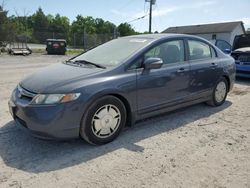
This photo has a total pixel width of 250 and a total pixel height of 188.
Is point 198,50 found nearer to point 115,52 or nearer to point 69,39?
point 115,52

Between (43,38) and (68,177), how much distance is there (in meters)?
33.5

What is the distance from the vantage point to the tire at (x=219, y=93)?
5820mm

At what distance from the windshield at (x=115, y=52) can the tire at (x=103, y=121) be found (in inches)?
26.4

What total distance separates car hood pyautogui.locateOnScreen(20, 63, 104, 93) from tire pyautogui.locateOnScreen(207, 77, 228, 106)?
2.88m

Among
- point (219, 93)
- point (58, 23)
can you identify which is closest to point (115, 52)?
point (219, 93)

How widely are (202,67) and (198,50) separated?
0.37 metres

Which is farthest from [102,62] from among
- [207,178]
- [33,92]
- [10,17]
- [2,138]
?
[10,17]

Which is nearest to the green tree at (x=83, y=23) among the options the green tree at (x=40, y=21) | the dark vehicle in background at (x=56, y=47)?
the green tree at (x=40, y=21)

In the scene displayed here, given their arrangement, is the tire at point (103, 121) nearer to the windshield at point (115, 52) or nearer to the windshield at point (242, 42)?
the windshield at point (115, 52)

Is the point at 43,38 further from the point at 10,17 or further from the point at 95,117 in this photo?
the point at 95,117

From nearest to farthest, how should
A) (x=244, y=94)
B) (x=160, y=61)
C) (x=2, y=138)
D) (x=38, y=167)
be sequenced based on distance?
1. (x=38, y=167)
2. (x=2, y=138)
3. (x=160, y=61)
4. (x=244, y=94)

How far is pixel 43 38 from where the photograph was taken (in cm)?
3422

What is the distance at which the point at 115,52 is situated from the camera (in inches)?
181

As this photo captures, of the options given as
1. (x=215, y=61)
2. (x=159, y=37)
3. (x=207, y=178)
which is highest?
(x=159, y=37)
